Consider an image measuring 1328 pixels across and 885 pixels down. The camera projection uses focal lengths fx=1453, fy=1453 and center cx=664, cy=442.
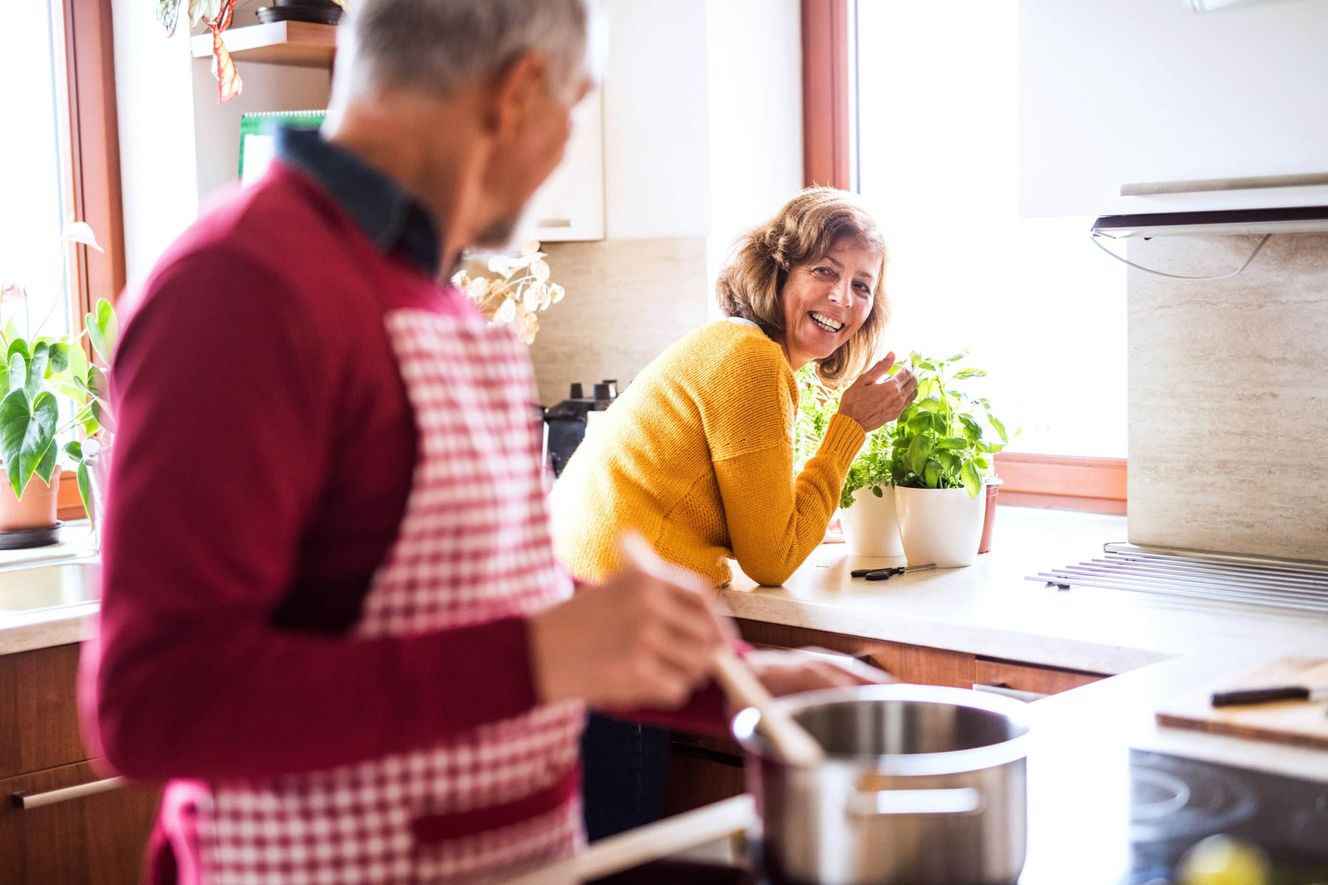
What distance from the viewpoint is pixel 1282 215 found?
6.70 feet

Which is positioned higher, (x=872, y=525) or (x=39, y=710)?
(x=872, y=525)

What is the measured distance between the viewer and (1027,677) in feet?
6.33

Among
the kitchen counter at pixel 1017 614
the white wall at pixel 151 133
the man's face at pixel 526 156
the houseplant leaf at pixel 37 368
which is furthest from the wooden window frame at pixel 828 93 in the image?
the man's face at pixel 526 156

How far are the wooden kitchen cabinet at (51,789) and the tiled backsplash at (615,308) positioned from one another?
4.68 ft

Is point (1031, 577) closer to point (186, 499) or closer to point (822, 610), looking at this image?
point (822, 610)

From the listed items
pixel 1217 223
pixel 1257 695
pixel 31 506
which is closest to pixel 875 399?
pixel 1217 223

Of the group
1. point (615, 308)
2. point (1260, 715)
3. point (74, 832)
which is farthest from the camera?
point (615, 308)

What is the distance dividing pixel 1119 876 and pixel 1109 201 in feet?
4.47

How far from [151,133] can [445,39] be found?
2.28 meters

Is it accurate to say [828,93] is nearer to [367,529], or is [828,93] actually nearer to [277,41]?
[277,41]

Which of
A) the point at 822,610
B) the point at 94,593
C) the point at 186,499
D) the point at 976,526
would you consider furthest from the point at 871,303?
the point at 186,499

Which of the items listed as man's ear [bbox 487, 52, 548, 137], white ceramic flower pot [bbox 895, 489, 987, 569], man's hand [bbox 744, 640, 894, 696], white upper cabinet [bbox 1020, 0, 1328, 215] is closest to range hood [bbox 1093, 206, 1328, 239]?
white upper cabinet [bbox 1020, 0, 1328, 215]

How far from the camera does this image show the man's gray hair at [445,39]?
3.00 feet

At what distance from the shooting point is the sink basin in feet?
8.28
